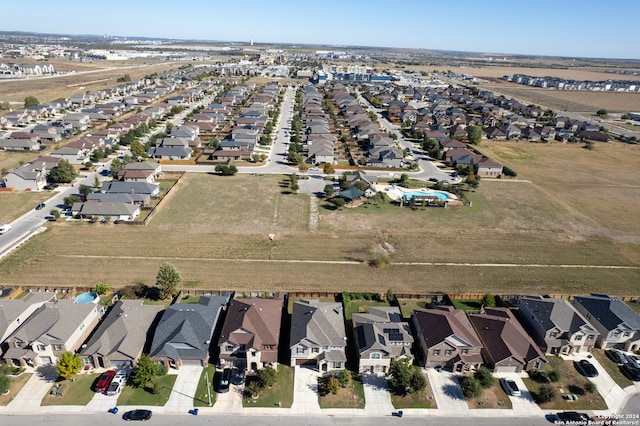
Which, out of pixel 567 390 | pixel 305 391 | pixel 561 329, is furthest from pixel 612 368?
pixel 305 391

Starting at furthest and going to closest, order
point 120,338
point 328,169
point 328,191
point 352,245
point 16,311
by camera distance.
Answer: point 328,169 < point 328,191 < point 352,245 < point 16,311 < point 120,338

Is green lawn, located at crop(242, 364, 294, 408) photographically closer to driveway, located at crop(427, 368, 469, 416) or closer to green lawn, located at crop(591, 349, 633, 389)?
driveway, located at crop(427, 368, 469, 416)

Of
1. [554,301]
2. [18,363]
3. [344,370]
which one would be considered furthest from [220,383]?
[554,301]

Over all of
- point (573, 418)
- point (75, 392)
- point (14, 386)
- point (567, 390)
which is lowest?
point (14, 386)

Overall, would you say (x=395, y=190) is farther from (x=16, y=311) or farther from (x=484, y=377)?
(x=16, y=311)

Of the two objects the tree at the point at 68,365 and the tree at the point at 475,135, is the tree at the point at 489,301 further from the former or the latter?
the tree at the point at 475,135

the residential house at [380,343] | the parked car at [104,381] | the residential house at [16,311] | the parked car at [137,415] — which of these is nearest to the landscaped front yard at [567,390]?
the residential house at [380,343]

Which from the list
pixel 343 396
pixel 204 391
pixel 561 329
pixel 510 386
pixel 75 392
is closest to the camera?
pixel 75 392
